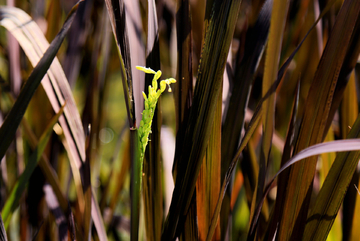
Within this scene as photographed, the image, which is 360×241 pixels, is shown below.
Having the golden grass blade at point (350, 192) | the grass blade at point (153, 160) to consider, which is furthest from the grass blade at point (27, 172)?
the golden grass blade at point (350, 192)

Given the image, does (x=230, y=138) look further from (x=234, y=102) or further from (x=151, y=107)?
(x=151, y=107)

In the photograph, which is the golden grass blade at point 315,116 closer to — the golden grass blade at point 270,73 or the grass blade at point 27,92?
the golden grass blade at point 270,73

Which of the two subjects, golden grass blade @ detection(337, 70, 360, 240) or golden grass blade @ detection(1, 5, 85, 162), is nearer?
golden grass blade @ detection(1, 5, 85, 162)

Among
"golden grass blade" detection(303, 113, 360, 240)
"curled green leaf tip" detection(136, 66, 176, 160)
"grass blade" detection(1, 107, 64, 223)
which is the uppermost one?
"curled green leaf tip" detection(136, 66, 176, 160)

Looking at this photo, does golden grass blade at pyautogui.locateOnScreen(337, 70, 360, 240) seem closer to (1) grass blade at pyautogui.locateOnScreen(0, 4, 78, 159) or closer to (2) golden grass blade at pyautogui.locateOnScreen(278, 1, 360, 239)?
A: (2) golden grass blade at pyautogui.locateOnScreen(278, 1, 360, 239)

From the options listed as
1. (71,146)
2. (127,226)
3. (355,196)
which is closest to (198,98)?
(71,146)

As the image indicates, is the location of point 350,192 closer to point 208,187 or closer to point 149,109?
point 208,187

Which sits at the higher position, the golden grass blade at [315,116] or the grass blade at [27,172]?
the golden grass blade at [315,116]

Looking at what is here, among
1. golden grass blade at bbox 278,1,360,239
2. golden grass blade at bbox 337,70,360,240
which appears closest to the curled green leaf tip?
golden grass blade at bbox 278,1,360,239

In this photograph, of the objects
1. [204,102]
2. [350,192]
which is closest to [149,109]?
[204,102]

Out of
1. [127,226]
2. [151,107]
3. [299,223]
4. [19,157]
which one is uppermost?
[151,107]

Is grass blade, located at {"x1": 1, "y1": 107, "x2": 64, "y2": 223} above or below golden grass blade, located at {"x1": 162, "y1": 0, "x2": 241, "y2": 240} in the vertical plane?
below
